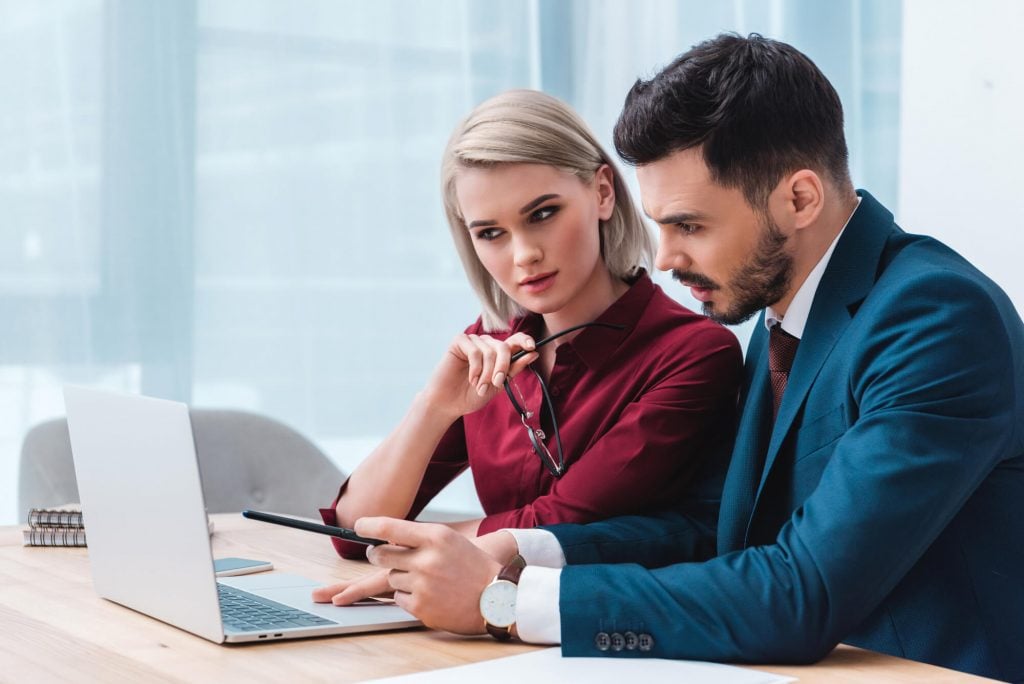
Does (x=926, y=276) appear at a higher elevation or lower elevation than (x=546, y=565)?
higher

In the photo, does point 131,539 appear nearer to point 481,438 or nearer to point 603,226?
point 481,438

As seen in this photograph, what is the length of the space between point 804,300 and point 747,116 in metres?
0.23

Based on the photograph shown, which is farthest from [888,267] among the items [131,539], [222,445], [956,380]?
[222,445]

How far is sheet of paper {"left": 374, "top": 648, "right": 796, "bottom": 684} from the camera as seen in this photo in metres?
0.94

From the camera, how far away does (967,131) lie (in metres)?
2.41

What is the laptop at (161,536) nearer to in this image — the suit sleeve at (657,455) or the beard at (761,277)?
the suit sleeve at (657,455)

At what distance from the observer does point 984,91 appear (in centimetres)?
237

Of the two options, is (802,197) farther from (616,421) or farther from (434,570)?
(434,570)

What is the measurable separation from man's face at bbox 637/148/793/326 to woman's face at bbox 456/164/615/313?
0.25 metres

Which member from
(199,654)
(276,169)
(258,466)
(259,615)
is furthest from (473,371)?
(276,169)

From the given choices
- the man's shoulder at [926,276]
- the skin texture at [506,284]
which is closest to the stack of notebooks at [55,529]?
the skin texture at [506,284]

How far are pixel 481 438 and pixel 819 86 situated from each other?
28.7 inches

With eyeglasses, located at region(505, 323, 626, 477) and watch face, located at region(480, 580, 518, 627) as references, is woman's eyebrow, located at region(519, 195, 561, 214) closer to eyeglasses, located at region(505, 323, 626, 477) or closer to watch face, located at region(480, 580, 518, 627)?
eyeglasses, located at region(505, 323, 626, 477)

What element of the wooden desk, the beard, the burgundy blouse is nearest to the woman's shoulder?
the burgundy blouse
